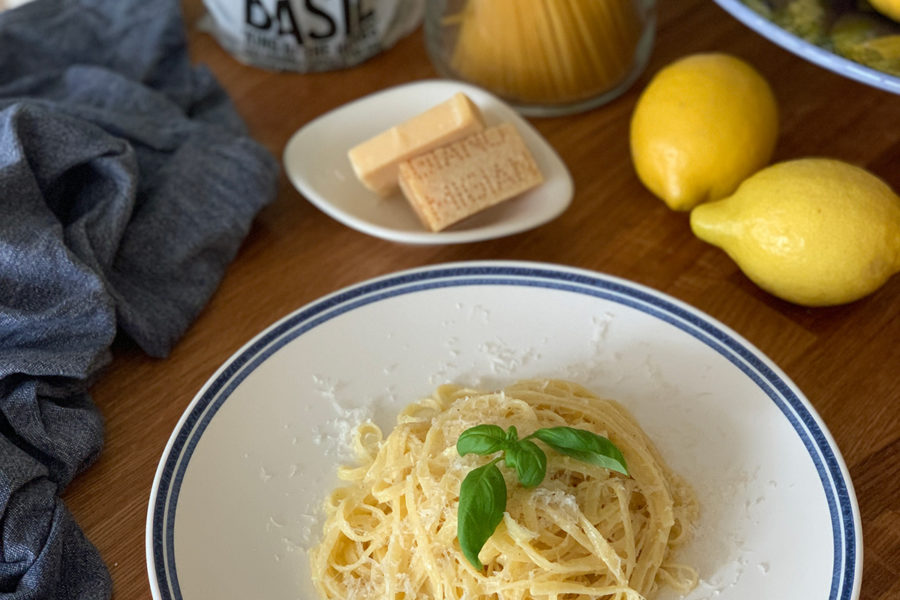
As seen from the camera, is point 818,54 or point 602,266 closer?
point 818,54

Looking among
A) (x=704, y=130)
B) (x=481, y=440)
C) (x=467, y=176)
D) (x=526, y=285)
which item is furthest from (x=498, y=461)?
(x=704, y=130)

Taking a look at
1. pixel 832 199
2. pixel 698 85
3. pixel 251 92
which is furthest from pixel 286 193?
pixel 832 199

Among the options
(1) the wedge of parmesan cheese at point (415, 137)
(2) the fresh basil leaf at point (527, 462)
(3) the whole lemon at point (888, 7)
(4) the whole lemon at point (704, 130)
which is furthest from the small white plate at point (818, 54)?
(2) the fresh basil leaf at point (527, 462)

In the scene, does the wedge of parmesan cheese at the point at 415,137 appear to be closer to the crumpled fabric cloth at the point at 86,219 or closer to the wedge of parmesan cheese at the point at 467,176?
the wedge of parmesan cheese at the point at 467,176

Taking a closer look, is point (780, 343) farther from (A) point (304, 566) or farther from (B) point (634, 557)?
(A) point (304, 566)

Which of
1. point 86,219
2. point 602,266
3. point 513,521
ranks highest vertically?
point 86,219

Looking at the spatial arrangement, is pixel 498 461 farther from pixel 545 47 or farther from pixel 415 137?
pixel 545 47

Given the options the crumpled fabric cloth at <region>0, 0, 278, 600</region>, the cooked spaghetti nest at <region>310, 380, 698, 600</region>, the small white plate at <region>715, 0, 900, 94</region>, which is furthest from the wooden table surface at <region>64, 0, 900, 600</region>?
the small white plate at <region>715, 0, 900, 94</region>
